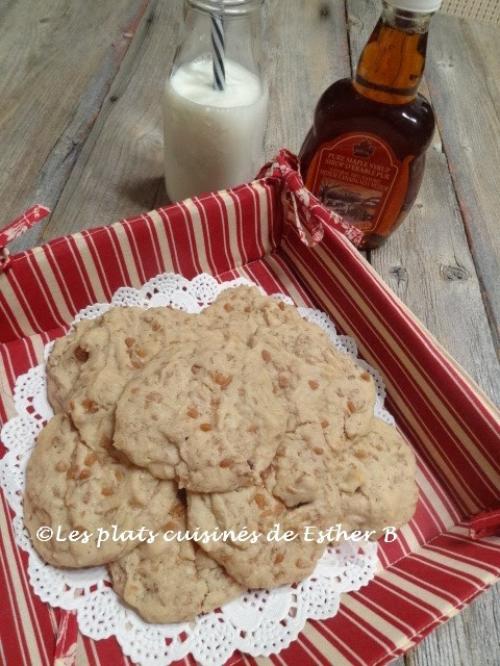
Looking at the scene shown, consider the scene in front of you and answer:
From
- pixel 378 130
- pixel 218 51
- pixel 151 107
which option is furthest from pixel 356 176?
pixel 151 107

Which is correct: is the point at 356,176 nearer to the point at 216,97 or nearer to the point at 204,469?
the point at 216,97

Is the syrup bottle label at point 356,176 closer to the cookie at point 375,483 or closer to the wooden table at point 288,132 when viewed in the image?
the wooden table at point 288,132

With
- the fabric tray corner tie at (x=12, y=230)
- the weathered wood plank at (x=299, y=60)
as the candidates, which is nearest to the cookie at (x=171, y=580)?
the fabric tray corner tie at (x=12, y=230)

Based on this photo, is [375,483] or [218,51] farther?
[218,51]

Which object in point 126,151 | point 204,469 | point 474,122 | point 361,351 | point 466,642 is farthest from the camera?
point 474,122

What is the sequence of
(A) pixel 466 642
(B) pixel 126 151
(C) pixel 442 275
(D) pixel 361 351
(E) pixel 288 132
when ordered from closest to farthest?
1. (A) pixel 466 642
2. (D) pixel 361 351
3. (C) pixel 442 275
4. (B) pixel 126 151
5. (E) pixel 288 132

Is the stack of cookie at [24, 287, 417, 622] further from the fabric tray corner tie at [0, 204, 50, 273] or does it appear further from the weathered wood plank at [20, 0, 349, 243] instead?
the weathered wood plank at [20, 0, 349, 243]

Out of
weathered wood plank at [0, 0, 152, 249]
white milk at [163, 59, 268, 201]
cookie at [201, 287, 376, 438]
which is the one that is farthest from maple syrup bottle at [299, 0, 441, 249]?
weathered wood plank at [0, 0, 152, 249]
